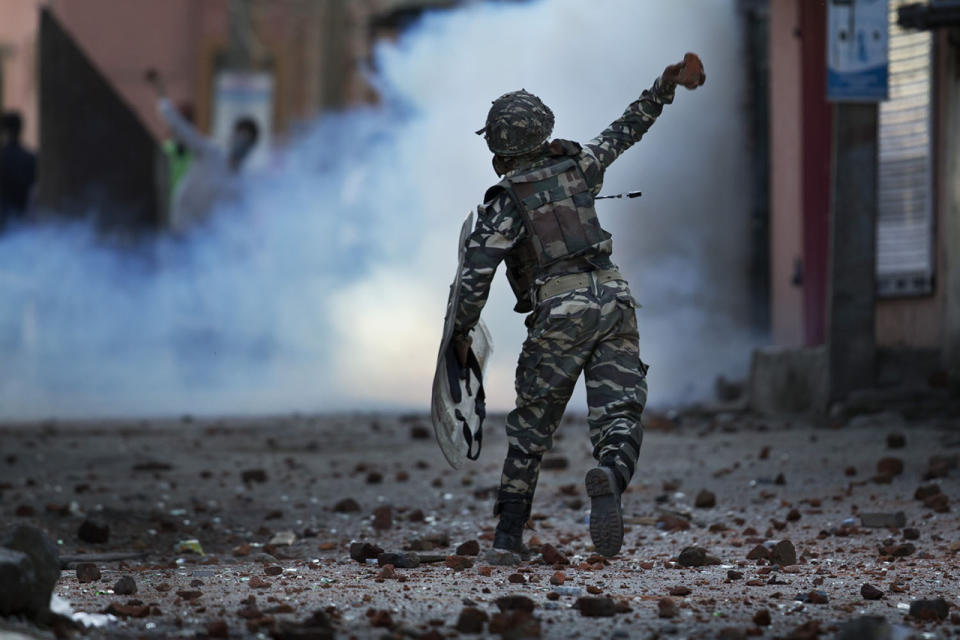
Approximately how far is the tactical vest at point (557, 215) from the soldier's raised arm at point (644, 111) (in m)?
0.14

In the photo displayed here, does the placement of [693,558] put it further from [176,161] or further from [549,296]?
[176,161]

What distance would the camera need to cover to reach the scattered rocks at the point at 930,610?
3949 millimetres

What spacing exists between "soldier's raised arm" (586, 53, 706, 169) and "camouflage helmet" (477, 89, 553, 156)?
0.21 metres

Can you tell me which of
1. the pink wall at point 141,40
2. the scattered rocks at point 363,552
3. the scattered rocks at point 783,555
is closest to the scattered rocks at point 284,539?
the scattered rocks at point 363,552

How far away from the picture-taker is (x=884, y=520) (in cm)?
610

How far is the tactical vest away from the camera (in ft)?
16.9

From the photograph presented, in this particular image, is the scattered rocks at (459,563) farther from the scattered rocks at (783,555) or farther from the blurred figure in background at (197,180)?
the blurred figure in background at (197,180)

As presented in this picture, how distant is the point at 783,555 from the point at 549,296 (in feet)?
3.68

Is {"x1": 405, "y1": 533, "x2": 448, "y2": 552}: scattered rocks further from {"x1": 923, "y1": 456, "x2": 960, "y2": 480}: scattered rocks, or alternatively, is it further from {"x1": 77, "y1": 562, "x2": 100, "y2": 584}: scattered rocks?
{"x1": 923, "y1": 456, "x2": 960, "y2": 480}: scattered rocks

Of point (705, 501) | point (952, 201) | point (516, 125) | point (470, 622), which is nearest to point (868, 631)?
point (470, 622)

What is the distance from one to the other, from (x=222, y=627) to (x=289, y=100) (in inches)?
1035

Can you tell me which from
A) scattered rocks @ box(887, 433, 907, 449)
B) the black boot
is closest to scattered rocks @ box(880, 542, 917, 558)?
the black boot

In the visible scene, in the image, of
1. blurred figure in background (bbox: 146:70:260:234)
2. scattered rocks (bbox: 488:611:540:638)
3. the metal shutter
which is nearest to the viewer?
scattered rocks (bbox: 488:611:540:638)

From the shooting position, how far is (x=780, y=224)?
12.8 metres
